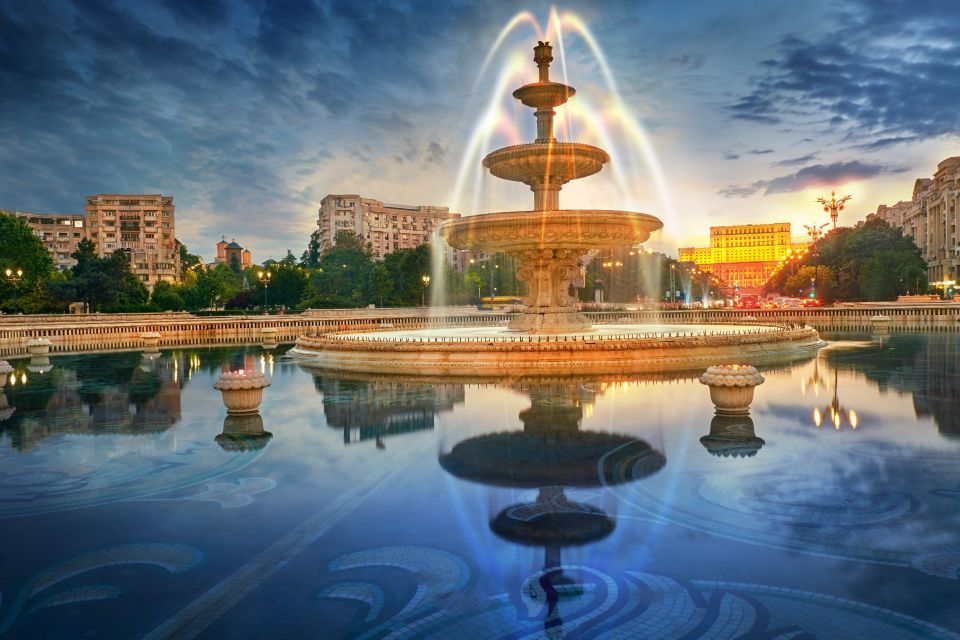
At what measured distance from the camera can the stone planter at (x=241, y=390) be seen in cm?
1210

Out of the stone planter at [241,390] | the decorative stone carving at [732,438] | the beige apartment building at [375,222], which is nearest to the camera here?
the decorative stone carving at [732,438]

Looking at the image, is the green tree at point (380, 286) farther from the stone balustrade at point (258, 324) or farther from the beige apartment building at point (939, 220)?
the beige apartment building at point (939, 220)

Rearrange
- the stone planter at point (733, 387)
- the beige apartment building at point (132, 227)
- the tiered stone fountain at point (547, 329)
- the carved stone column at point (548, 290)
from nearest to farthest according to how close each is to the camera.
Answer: the stone planter at point (733, 387) < the tiered stone fountain at point (547, 329) < the carved stone column at point (548, 290) < the beige apartment building at point (132, 227)

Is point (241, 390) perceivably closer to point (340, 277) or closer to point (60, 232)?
point (340, 277)

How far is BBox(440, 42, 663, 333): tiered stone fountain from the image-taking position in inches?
878

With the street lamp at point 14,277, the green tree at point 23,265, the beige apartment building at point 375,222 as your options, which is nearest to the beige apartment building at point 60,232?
the beige apartment building at point 375,222

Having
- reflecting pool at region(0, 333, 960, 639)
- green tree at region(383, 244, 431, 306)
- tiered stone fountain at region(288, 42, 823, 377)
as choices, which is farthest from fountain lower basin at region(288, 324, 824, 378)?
green tree at region(383, 244, 431, 306)

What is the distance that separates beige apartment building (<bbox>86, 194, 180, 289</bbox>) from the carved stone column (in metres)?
103

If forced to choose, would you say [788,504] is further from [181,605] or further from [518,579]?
[181,605]

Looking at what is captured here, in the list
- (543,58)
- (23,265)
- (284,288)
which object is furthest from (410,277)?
(543,58)

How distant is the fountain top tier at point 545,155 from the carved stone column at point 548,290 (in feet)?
5.77

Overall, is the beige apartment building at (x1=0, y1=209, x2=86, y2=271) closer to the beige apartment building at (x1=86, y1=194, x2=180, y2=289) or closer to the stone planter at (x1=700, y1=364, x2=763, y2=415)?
the beige apartment building at (x1=86, y1=194, x2=180, y2=289)

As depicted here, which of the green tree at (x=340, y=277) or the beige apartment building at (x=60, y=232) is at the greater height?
the beige apartment building at (x=60, y=232)

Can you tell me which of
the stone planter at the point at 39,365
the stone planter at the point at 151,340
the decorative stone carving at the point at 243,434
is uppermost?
the stone planter at the point at 151,340
